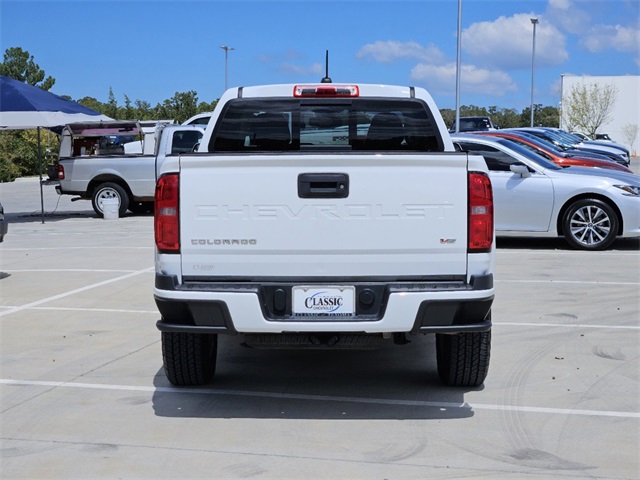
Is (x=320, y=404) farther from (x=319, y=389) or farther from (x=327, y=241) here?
(x=327, y=241)

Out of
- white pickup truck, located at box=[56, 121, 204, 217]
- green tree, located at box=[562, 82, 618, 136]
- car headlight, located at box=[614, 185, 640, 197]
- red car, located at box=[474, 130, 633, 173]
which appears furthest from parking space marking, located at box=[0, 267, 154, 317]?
green tree, located at box=[562, 82, 618, 136]

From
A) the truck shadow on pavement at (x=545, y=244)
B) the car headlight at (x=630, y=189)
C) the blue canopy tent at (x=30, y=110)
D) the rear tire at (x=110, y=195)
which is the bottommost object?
the truck shadow on pavement at (x=545, y=244)

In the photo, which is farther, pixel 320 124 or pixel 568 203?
pixel 568 203

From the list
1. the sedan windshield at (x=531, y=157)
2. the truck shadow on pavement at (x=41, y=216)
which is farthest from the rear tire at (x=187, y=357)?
the truck shadow on pavement at (x=41, y=216)

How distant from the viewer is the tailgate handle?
5469mm

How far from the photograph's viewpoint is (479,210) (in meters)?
5.48

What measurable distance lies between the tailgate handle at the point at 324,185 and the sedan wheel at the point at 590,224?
890 centimetres

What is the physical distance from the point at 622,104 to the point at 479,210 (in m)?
91.4

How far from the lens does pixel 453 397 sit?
6.15m

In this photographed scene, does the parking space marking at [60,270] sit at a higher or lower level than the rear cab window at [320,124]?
lower

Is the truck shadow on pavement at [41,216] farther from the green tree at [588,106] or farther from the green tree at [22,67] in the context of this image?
the green tree at [588,106]

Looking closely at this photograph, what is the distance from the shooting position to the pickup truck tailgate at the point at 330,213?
5.45 meters

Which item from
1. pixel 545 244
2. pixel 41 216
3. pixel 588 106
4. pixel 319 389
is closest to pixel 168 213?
pixel 319 389

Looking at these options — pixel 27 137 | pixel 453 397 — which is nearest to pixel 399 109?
pixel 453 397
